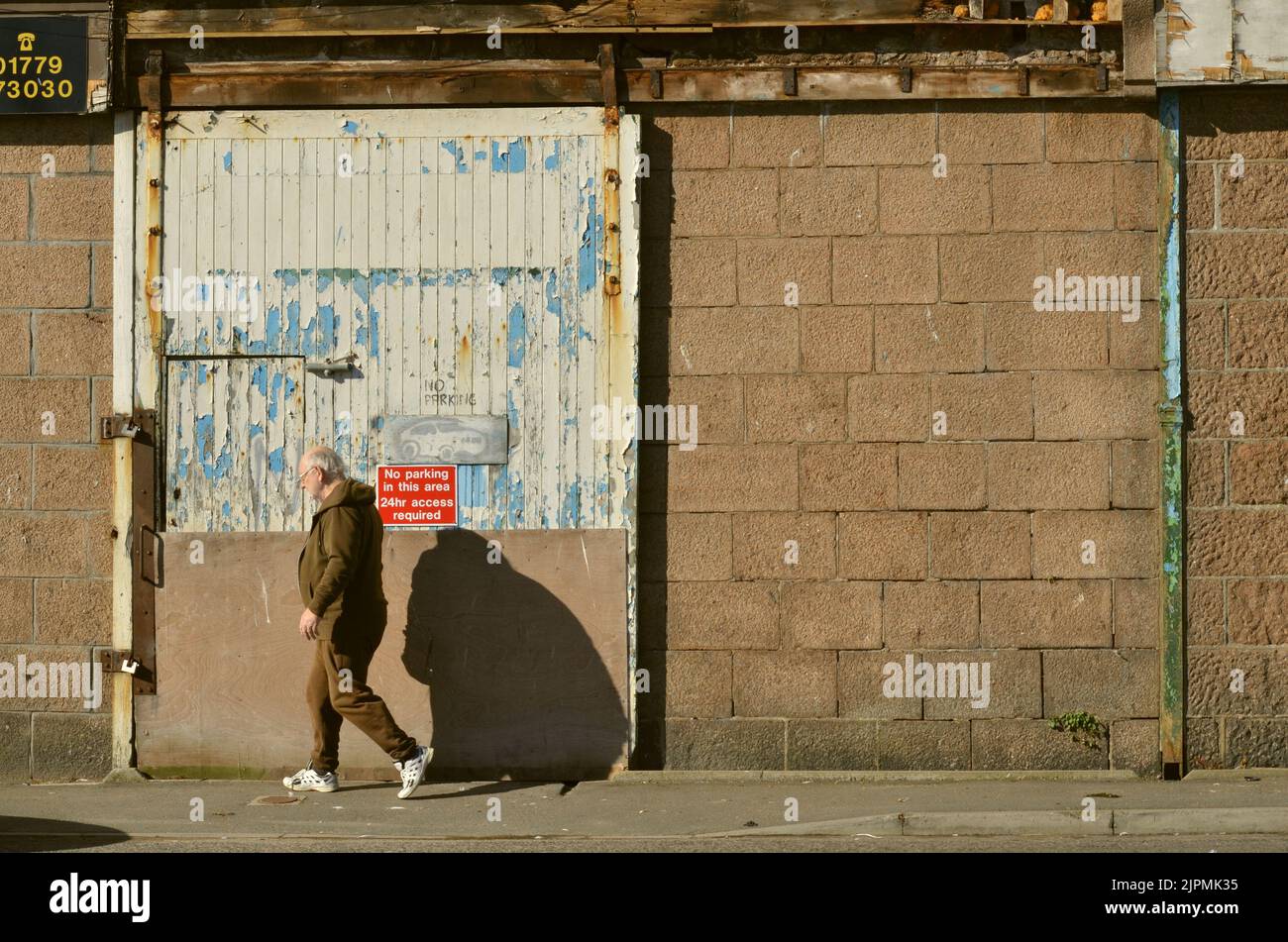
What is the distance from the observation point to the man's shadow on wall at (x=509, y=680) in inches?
396

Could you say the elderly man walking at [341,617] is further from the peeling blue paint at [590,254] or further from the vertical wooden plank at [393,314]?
the peeling blue paint at [590,254]

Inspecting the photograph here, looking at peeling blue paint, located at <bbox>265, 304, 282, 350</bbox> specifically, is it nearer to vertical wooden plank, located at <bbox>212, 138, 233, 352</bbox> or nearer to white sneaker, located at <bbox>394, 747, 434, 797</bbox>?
vertical wooden plank, located at <bbox>212, 138, 233, 352</bbox>

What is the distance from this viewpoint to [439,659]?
10.1 m

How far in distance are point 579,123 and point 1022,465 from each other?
10.6ft

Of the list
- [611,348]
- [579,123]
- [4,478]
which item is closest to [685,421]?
[611,348]

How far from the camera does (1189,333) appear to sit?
9961 millimetres

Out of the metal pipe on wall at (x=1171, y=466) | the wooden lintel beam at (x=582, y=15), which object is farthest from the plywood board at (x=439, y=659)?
the metal pipe on wall at (x=1171, y=466)

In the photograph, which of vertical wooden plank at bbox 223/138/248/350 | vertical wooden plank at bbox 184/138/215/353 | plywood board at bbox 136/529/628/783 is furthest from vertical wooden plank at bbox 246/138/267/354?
plywood board at bbox 136/529/628/783

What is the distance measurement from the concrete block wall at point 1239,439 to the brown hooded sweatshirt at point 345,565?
4637 mm

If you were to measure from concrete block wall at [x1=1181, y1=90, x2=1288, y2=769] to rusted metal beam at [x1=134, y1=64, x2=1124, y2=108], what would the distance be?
895 mm

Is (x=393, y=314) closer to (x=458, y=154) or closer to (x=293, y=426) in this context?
(x=293, y=426)

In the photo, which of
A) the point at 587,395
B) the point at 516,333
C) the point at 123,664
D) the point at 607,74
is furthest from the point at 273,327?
the point at 607,74

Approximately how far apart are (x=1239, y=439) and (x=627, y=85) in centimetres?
408

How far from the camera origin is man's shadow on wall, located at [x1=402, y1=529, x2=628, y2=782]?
10070mm
